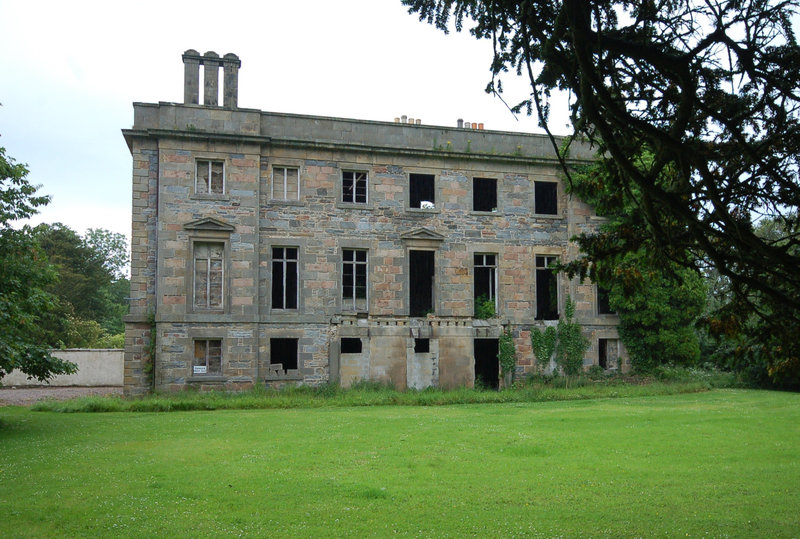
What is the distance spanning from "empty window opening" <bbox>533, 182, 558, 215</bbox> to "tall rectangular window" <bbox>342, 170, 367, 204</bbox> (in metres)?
6.69

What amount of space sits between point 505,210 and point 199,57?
1192cm

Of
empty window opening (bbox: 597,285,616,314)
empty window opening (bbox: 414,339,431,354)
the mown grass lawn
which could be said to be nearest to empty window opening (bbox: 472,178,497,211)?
empty window opening (bbox: 597,285,616,314)

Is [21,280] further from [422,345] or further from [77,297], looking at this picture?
[77,297]

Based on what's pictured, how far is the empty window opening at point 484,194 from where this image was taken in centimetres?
2753

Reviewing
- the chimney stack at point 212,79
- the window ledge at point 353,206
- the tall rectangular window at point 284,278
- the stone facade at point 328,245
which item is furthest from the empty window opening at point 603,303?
the chimney stack at point 212,79

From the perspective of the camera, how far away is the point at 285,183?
2534cm

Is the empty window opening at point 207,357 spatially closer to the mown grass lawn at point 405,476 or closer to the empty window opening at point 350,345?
the empty window opening at point 350,345

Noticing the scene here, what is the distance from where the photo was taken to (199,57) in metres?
24.4

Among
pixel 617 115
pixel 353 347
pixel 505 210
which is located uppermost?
pixel 505 210

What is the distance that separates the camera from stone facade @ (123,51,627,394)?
78.1 feet

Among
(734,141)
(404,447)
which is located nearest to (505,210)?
(404,447)

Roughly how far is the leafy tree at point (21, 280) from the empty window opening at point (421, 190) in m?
13.3

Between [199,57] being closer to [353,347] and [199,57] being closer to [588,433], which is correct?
[353,347]

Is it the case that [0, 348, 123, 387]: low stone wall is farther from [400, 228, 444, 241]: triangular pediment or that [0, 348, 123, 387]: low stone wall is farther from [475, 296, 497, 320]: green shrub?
[475, 296, 497, 320]: green shrub
